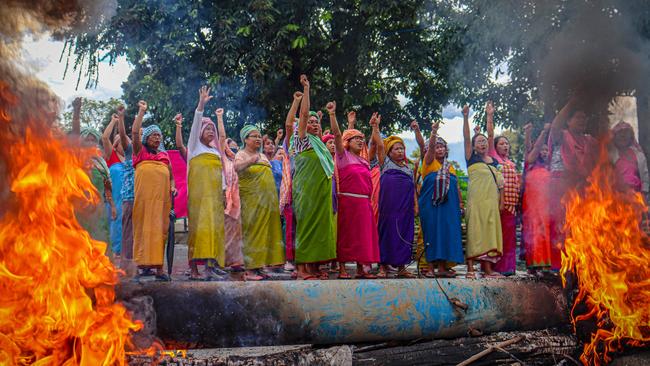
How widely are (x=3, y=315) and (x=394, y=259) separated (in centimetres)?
479

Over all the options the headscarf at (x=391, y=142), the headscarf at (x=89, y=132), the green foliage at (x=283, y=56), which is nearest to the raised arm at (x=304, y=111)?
the headscarf at (x=391, y=142)

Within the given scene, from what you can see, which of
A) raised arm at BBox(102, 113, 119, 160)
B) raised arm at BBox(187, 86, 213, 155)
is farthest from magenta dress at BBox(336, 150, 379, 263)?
raised arm at BBox(102, 113, 119, 160)

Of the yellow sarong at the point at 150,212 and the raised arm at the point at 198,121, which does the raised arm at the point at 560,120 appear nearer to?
the raised arm at the point at 198,121

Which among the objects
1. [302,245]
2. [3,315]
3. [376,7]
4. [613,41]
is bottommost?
[3,315]

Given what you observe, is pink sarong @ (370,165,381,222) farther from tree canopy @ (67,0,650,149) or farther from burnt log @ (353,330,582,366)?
burnt log @ (353,330,582,366)

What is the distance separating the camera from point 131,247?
7398 millimetres

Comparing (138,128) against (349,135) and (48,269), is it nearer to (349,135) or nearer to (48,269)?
(349,135)

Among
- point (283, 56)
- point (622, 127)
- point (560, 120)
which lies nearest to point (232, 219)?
point (560, 120)

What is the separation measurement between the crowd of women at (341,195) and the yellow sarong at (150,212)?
0.01m

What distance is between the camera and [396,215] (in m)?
7.64

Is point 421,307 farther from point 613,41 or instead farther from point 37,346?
point 613,41

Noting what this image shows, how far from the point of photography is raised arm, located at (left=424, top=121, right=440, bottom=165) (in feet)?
25.3

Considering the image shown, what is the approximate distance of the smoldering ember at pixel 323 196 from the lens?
12.8 feet

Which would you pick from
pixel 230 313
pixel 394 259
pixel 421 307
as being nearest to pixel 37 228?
pixel 230 313
